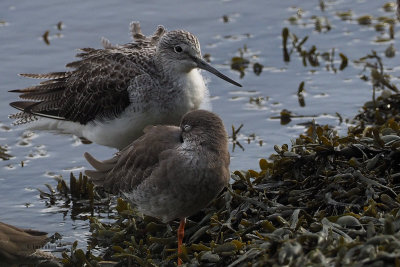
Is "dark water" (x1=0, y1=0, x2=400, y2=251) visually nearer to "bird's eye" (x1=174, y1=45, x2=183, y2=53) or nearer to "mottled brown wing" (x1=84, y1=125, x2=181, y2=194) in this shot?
"mottled brown wing" (x1=84, y1=125, x2=181, y2=194)

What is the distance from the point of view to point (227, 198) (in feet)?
20.2

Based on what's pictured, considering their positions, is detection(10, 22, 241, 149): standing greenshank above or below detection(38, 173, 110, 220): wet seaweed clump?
above

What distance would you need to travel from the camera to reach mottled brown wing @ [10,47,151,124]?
25.3 feet

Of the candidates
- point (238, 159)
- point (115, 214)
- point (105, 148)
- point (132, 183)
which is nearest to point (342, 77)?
point (238, 159)

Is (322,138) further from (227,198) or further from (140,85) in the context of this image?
(140,85)

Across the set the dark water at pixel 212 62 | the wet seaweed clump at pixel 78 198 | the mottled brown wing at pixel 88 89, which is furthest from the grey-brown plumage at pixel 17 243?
the mottled brown wing at pixel 88 89

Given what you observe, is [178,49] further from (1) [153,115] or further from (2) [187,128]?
(2) [187,128]

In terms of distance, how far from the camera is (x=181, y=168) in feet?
18.9

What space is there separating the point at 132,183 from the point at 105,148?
2740mm

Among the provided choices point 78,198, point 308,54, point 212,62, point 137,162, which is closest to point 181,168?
point 137,162

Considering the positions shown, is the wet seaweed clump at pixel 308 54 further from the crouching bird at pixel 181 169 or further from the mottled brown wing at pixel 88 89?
the crouching bird at pixel 181 169

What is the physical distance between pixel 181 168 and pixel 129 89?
78.3 inches

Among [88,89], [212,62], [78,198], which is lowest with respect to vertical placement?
[78,198]

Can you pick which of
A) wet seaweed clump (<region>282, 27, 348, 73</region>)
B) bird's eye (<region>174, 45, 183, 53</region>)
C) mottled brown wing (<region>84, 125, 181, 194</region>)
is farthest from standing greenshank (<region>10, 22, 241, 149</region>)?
wet seaweed clump (<region>282, 27, 348, 73</region>)
